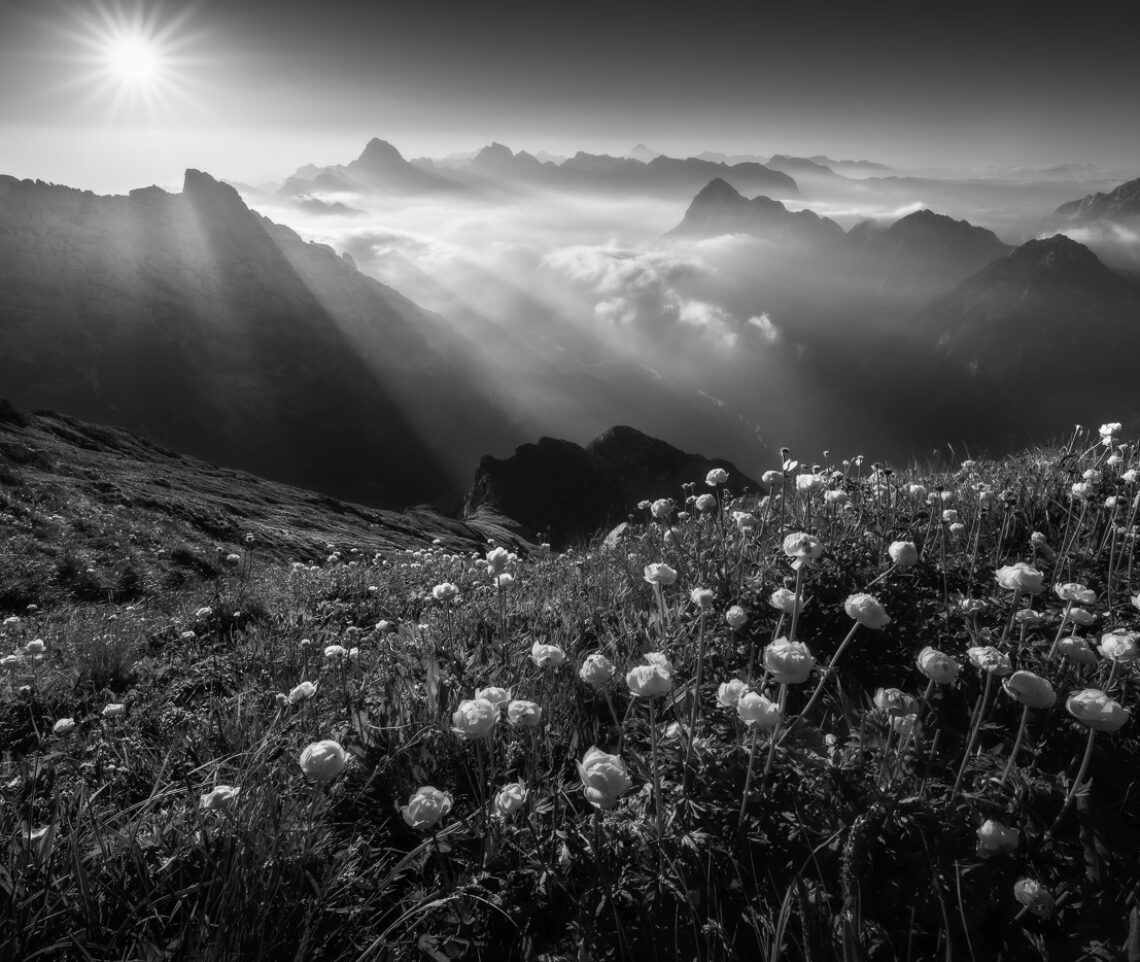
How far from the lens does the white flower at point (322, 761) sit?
7.06 ft

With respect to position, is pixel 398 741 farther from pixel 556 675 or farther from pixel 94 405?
pixel 94 405

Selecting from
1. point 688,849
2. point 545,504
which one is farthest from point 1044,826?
point 545,504

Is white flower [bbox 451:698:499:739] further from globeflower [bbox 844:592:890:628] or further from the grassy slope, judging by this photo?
globeflower [bbox 844:592:890:628]

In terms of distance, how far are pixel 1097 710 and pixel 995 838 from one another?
0.55 m

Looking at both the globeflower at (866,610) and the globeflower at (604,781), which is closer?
the globeflower at (604,781)

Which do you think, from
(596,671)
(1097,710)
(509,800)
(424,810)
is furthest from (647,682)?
(1097,710)

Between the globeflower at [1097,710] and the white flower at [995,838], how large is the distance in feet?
1.52

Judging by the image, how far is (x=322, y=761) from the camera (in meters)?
2.18

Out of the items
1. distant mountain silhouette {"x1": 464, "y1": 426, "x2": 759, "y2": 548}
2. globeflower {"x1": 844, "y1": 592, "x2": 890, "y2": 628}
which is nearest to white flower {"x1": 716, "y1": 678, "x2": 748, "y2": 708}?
globeflower {"x1": 844, "y1": 592, "x2": 890, "y2": 628}

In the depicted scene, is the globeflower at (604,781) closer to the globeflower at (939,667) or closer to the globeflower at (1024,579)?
the globeflower at (939,667)

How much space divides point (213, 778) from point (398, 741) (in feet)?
2.74

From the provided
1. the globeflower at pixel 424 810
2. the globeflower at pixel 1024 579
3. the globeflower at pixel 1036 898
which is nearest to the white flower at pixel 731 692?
the globeflower at pixel 1036 898

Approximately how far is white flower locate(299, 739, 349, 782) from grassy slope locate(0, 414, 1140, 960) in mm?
323

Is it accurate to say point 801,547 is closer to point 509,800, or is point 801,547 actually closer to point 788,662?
point 788,662
